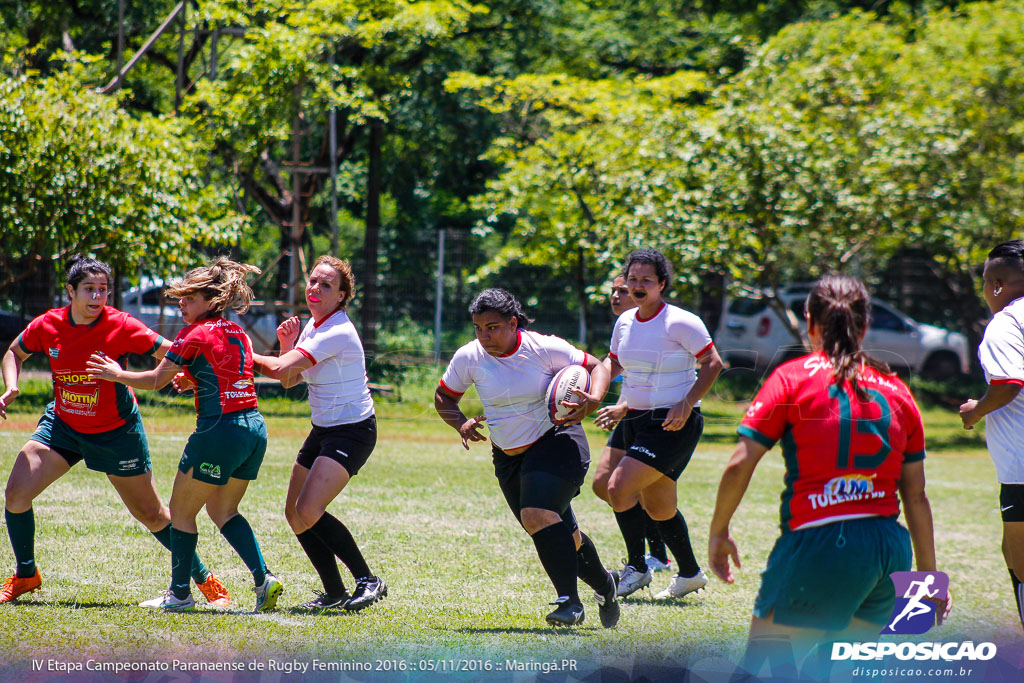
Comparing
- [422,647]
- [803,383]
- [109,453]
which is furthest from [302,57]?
[803,383]

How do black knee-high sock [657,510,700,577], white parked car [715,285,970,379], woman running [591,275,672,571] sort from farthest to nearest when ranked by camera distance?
white parked car [715,285,970,379] → black knee-high sock [657,510,700,577] → woman running [591,275,672,571]

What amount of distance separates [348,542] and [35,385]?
20.7 ft

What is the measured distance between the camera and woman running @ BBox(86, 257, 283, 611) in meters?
5.22

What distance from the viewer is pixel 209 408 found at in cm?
530

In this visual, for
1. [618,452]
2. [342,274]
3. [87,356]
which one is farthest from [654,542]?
[87,356]

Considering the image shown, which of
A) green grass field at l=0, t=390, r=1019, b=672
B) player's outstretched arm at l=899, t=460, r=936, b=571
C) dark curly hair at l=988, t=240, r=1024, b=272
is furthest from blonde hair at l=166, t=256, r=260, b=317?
dark curly hair at l=988, t=240, r=1024, b=272

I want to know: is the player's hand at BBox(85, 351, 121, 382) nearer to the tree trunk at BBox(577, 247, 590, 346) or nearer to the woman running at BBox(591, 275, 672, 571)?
the woman running at BBox(591, 275, 672, 571)

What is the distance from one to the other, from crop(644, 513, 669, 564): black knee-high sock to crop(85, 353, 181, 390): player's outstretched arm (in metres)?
3.33

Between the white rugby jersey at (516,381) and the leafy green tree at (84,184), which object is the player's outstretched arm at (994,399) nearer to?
the white rugby jersey at (516,381)

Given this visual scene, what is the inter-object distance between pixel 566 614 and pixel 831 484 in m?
2.13

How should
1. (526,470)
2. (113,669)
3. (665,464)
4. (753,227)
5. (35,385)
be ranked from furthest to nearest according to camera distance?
(753,227), (35,385), (665,464), (526,470), (113,669)

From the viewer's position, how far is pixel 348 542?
Answer: 18.5 ft

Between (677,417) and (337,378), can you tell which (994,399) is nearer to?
(677,417)

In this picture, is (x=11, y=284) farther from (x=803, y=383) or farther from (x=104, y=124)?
(x=803, y=383)
